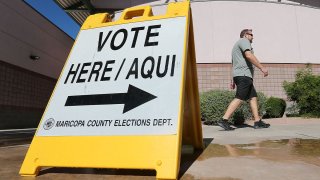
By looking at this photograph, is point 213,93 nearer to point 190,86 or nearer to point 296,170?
point 190,86

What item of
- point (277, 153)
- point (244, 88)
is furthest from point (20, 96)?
point (277, 153)

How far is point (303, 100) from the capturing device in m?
8.71

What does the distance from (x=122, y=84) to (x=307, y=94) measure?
7627mm

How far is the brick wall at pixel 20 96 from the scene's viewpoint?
10562mm

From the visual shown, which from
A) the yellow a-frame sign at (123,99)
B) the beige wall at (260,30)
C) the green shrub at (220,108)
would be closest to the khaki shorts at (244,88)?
the green shrub at (220,108)

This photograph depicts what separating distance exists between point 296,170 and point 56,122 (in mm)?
1766

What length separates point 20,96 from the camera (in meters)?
11.7

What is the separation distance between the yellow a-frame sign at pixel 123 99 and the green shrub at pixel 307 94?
22.3 feet

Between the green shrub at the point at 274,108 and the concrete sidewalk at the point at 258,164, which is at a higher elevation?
the green shrub at the point at 274,108

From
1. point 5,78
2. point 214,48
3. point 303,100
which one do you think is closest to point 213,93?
point 303,100

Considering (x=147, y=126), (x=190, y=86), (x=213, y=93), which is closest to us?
(x=147, y=126)

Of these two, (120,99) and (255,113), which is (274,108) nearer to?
(255,113)

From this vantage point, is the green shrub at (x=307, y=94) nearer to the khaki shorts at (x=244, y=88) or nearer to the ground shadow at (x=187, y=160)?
the khaki shorts at (x=244, y=88)

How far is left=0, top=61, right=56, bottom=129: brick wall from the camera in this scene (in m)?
10.6
